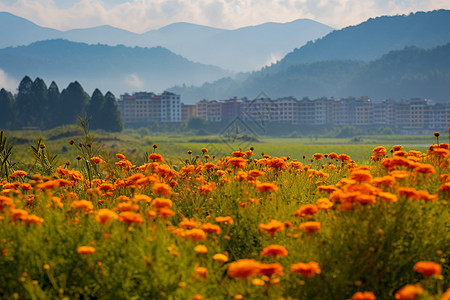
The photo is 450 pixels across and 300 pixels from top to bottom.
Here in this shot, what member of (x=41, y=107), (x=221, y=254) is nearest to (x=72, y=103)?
(x=41, y=107)

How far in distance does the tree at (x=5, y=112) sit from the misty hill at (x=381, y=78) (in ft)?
402

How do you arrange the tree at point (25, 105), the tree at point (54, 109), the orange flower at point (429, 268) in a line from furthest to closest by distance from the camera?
the tree at point (54, 109) < the tree at point (25, 105) < the orange flower at point (429, 268)

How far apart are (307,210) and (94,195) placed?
3.05 metres

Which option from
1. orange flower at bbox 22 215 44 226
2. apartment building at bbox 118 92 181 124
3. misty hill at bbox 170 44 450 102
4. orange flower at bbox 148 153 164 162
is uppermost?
misty hill at bbox 170 44 450 102

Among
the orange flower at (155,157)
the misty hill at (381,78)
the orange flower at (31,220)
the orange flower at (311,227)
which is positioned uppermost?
the misty hill at (381,78)

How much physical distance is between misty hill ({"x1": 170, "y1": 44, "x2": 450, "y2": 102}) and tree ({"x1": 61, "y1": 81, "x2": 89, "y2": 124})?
11301cm

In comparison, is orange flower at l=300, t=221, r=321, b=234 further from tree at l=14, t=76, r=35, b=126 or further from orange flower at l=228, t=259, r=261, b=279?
tree at l=14, t=76, r=35, b=126

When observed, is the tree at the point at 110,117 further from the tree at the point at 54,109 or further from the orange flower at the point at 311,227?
the orange flower at the point at 311,227

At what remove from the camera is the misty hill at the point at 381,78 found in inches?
6112

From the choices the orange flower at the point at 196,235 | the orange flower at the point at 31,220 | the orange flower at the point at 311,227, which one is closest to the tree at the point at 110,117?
the orange flower at the point at 31,220

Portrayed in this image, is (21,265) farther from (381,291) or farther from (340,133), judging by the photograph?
(340,133)

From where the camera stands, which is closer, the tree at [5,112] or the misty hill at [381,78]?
the tree at [5,112]

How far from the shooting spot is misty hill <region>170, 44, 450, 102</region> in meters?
155

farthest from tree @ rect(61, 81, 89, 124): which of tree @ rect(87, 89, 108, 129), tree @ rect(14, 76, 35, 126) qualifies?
tree @ rect(14, 76, 35, 126)
